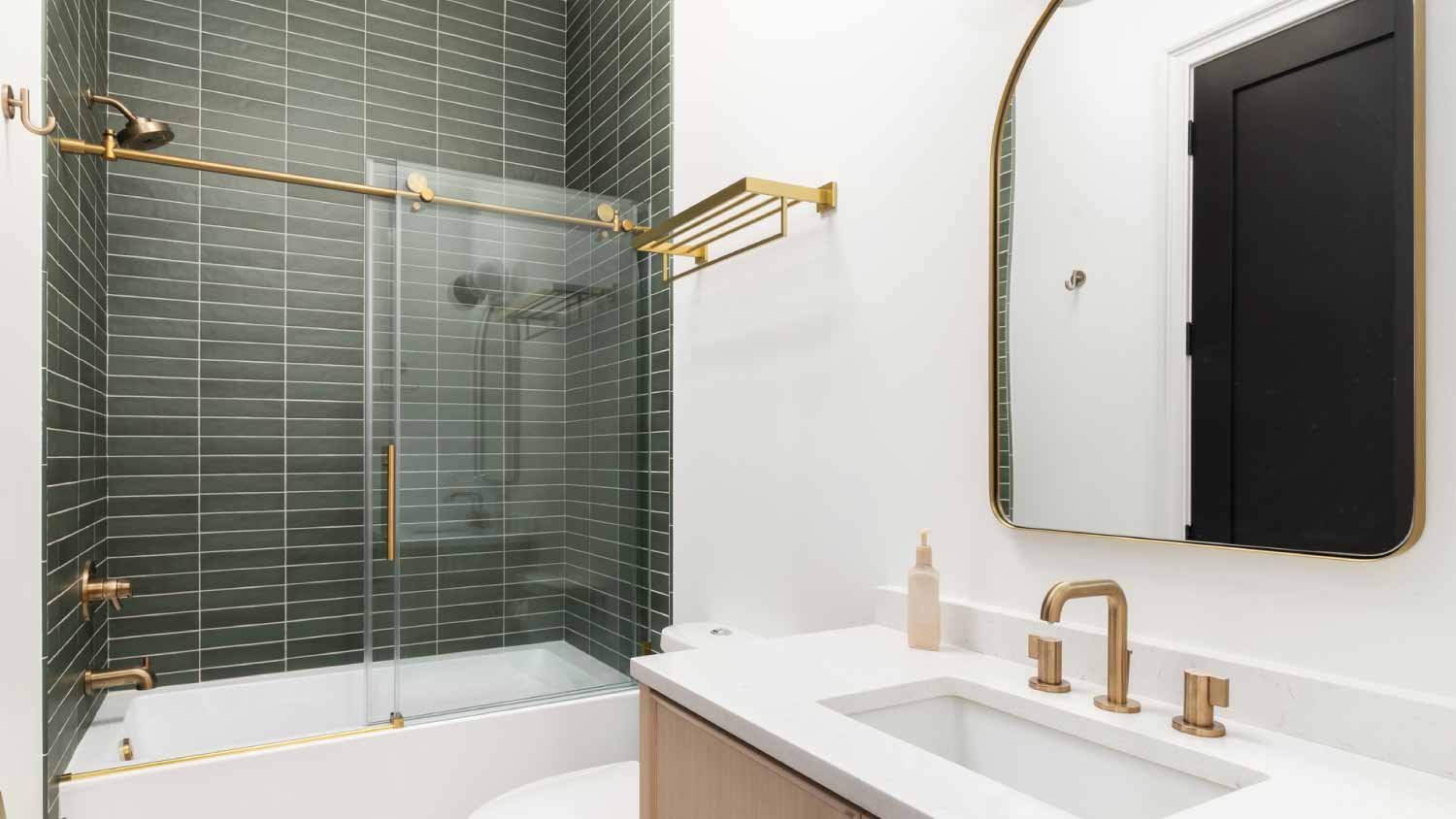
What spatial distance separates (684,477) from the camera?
2.32 m

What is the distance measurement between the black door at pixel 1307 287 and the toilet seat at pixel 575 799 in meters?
1.30

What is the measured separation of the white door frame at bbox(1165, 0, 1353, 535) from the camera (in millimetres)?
1067

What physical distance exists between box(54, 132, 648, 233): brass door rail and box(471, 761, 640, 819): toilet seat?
1376 millimetres

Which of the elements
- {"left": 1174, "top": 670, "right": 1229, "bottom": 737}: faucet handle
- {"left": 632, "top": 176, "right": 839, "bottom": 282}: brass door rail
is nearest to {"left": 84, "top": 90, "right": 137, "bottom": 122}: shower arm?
{"left": 632, "top": 176, "right": 839, "bottom": 282}: brass door rail

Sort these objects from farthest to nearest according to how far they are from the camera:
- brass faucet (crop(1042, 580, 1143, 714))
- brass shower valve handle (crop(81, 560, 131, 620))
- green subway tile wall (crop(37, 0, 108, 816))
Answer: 1. brass shower valve handle (crop(81, 560, 131, 620))
2. green subway tile wall (crop(37, 0, 108, 816))
3. brass faucet (crop(1042, 580, 1143, 714))

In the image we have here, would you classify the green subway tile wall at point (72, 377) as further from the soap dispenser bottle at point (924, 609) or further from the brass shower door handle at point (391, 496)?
the soap dispenser bottle at point (924, 609)

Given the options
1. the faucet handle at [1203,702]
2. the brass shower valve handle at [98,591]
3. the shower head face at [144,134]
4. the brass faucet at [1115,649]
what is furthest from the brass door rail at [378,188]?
the faucet handle at [1203,702]

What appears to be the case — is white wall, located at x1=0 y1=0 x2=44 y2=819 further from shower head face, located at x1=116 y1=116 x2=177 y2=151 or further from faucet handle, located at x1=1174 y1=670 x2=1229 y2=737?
faucet handle, located at x1=1174 y1=670 x2=1229 y2=737

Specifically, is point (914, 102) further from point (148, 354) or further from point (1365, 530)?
point (148, 354)

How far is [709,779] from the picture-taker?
1.08m

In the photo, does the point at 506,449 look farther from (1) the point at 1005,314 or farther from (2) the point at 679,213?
(1) the point at 1005,314

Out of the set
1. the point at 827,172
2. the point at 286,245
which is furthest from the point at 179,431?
the point at 827,172

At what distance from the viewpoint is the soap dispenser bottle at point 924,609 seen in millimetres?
1335

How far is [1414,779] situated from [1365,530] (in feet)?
0.80
